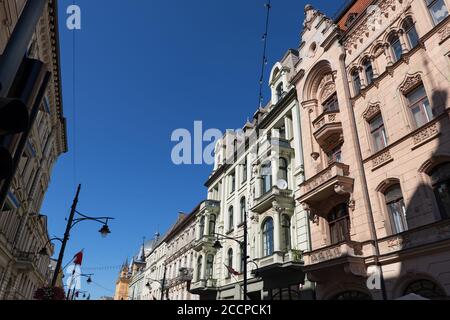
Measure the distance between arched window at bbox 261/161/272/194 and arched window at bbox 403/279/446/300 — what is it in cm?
1128

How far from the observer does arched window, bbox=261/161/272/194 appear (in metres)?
22.4

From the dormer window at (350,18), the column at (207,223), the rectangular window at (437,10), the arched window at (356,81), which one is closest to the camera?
the rectangular window at (437,10)

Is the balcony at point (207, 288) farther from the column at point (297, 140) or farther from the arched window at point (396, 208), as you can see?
the arched window at point (396, 208)

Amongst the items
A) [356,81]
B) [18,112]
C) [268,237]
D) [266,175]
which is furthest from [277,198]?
[18,112]

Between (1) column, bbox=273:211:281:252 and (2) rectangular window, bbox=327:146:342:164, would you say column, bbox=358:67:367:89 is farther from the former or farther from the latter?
(1) column, bbox=273:211:281:252

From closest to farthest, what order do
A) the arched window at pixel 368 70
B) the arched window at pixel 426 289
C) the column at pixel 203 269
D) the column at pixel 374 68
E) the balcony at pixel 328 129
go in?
1. the arched window at pixel 426 289
2. the column at pixel 374 68
3. the arched window at pixel 368 70
4. the balcony at pixel 328 129
5. the column at pixel 203 269

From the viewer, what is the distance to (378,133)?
15.5m

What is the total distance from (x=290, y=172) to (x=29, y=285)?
110 feet

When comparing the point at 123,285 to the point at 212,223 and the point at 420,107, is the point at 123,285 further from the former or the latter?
the point at 420,107

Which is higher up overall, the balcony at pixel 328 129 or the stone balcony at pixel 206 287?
the balcony at pixel 328 129

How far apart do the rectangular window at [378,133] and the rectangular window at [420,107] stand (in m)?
1.65

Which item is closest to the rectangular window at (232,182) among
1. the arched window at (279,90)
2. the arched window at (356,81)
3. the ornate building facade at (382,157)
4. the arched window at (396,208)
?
the arched window at (279,90)

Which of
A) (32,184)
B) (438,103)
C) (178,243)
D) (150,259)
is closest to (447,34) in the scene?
(438,103)

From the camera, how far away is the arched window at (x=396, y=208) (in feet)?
42.8
